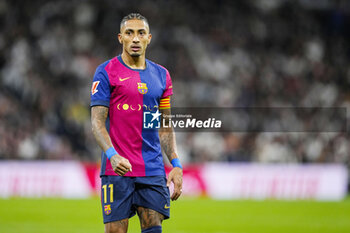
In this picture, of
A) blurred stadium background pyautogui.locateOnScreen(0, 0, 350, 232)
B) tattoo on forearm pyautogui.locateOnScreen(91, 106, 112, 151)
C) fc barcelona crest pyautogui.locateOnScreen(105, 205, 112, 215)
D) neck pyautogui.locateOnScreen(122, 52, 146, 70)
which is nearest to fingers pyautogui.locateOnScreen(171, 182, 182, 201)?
fc barcelona crest pyautogui.locateOnScreen(105, 205, 112, 215)

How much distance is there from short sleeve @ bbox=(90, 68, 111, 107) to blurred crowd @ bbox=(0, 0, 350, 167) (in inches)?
495

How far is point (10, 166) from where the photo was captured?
55.5 ft

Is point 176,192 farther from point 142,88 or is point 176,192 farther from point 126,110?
point 142,88

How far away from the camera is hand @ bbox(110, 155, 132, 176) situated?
483 cm

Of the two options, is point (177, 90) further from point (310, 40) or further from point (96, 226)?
point (96, 226)

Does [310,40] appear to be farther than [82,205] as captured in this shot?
Yes

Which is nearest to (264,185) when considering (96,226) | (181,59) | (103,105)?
(181,59)

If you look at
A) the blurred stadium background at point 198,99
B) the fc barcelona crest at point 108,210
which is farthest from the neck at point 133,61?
the blurred stadium background at point 198,99

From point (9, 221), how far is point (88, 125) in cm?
713

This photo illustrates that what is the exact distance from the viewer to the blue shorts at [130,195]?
16.9ft

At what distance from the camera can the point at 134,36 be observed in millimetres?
5273

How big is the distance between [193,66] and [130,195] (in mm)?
17522

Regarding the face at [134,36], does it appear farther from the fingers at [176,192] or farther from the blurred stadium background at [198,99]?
the blurred stadium background at [198,99]

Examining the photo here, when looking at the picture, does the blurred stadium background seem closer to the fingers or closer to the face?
the fingers
